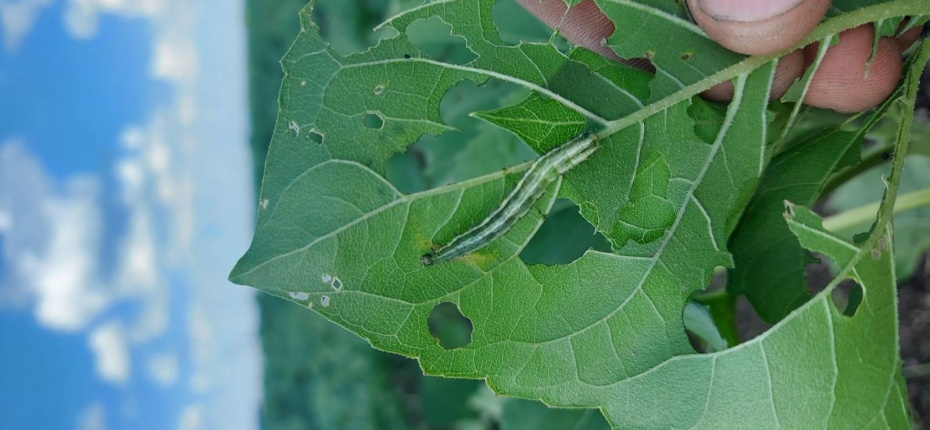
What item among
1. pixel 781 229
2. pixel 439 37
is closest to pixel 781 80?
pixel 781 229

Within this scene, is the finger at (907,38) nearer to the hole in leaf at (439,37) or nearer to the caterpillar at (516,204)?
the caterpillar at (516,204)

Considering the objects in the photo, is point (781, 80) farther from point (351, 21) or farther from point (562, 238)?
point (351, 21)

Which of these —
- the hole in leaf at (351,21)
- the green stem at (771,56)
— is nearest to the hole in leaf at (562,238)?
the green stem at (771,56)

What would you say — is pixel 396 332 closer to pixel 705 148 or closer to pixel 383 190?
pixel 383 190

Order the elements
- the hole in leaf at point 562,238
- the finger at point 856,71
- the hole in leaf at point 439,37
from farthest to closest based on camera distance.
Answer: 1. the hole in leaf at point 439,37
2. the hole in leaf at point 562,238
3. the finger at point 856,71

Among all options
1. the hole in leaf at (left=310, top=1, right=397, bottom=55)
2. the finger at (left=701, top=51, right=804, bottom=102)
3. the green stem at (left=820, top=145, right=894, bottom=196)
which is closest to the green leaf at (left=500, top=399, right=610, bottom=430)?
the green stem at (left=820, top=145, right=894, bottom=196)

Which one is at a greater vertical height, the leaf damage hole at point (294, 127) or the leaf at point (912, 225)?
the leaf damage hole at point (294, 127)
